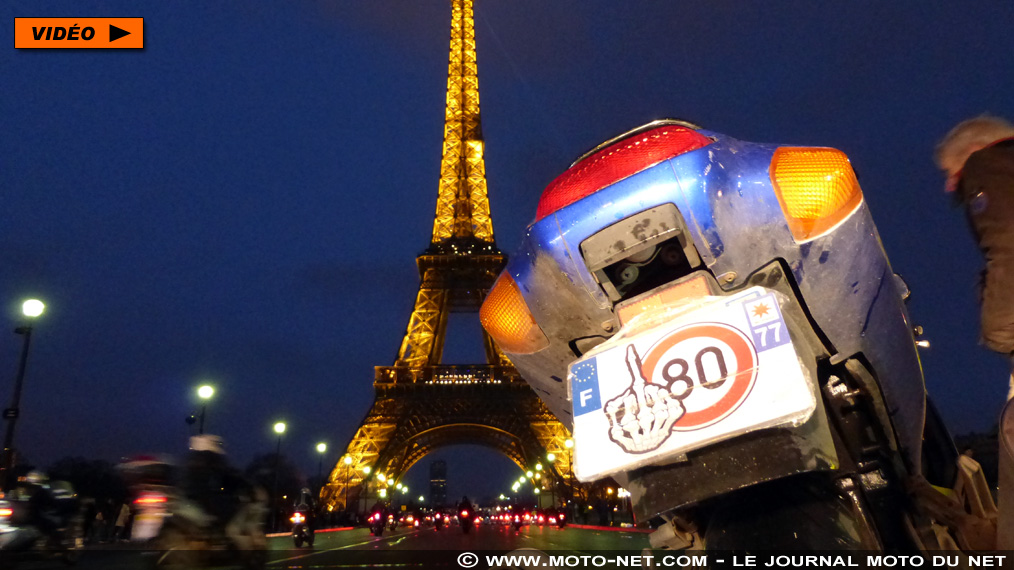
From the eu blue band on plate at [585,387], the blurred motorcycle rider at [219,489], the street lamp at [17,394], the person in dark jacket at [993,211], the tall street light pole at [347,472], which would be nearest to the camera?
the person in dark jacket at [993,211]

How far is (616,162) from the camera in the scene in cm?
214

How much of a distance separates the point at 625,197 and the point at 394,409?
109 ft

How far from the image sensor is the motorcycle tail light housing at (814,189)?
1.96 meters

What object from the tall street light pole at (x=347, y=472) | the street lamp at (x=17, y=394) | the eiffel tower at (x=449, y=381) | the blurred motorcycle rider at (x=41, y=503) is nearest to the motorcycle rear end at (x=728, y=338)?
the blurred motorcycle rider at (x=41, y=503)

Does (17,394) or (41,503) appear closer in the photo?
(41,503)

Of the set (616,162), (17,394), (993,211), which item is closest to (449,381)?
(17,394)

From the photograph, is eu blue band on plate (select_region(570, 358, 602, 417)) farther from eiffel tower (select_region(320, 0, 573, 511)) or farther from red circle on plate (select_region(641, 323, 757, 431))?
eiffel tower (select_region(320, 0, 573, 511))

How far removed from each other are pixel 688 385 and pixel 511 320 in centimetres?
80

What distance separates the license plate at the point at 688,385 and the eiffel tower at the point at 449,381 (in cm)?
3003

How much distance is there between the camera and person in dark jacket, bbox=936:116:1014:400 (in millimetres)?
1644

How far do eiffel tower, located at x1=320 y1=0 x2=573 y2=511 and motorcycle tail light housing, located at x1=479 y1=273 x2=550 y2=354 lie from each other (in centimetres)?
2945

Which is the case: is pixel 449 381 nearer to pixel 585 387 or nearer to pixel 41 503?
pixel 41 503

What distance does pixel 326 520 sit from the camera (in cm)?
3328

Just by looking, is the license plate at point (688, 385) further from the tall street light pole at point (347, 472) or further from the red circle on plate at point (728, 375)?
the tall street light pole at point (347, 472)
